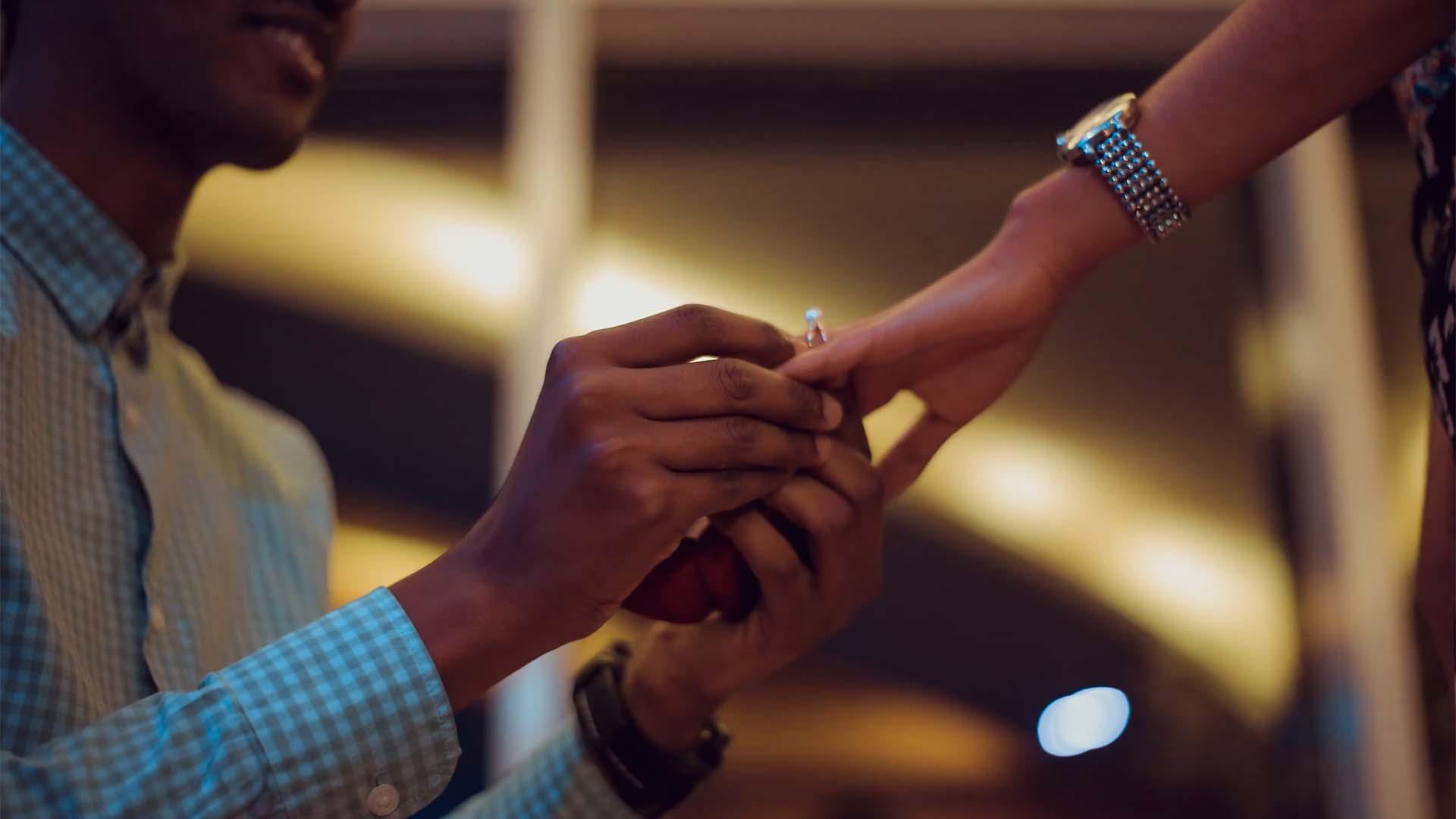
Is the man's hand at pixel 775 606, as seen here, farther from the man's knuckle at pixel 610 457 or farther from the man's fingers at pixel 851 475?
the man's knuckle at pixel 610 457

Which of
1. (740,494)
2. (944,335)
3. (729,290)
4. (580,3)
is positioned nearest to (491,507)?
(740,494)

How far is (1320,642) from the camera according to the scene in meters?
1.45

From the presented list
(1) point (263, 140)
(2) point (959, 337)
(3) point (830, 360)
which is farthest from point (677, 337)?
(1) point (263, 140)

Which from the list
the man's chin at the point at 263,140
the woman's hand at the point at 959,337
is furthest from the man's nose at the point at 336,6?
the woman's hand at the point at 959,337

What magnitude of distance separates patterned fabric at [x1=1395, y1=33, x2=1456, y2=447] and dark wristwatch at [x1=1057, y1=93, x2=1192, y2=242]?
0.48 feet

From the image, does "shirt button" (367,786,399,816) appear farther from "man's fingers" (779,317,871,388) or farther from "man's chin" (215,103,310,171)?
"man's chin" (215,103,310,171)

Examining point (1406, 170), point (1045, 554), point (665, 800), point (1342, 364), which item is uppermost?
point (1406, 170)

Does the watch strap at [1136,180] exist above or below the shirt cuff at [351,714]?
above

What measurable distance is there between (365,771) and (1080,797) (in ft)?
3.73

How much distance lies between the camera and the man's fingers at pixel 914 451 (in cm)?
86

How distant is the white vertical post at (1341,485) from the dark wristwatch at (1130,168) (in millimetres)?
765

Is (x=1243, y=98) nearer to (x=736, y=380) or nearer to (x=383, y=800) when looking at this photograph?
(x=736, y=380)

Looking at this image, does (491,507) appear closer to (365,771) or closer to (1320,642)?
(365,771)

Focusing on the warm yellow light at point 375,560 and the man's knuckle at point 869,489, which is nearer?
the man's knuckle at point 869,489
